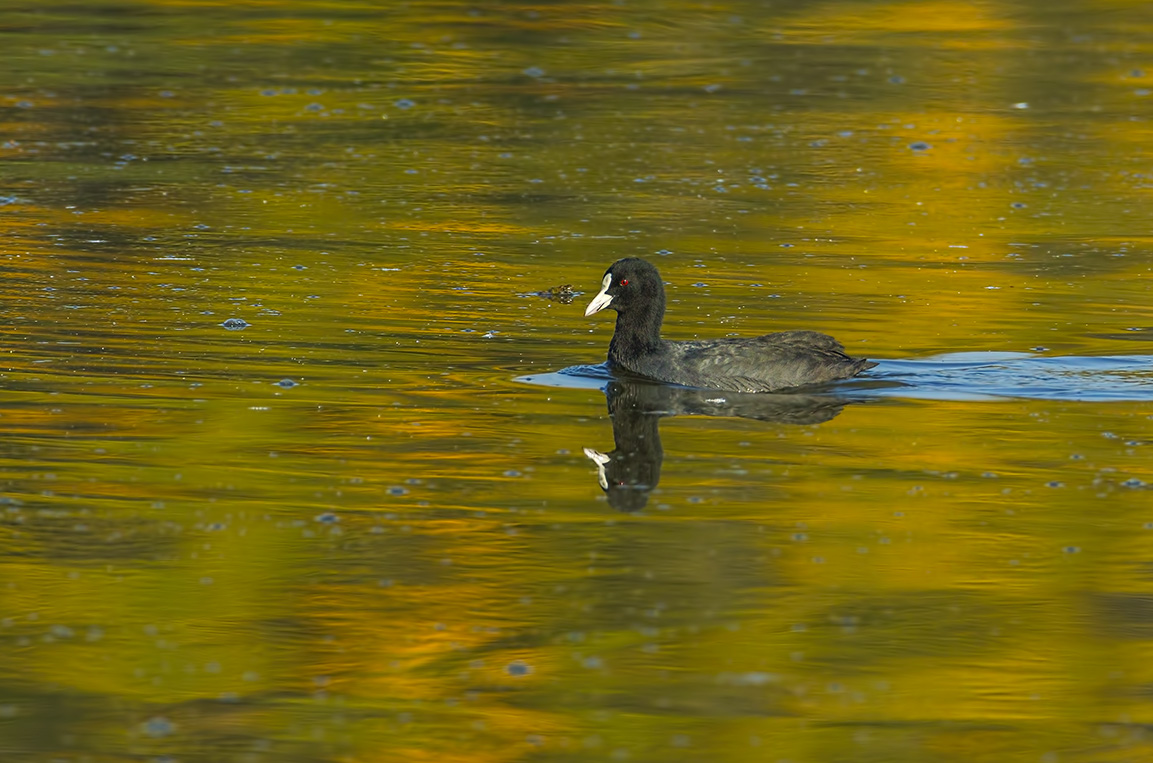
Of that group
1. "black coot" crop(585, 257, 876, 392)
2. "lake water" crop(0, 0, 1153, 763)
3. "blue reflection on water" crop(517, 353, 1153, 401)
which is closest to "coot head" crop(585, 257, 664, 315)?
"black coot" crop(585, 257, 876, 392)

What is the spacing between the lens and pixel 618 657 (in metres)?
7.20

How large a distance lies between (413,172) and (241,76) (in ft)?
17.4

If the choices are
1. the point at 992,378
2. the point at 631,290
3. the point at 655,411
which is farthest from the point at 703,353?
the point at 992,378

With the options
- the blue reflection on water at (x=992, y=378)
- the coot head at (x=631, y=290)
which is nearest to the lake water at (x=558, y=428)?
the blue reflection on water at (x=992, y=378)

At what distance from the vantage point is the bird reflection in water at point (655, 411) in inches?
386

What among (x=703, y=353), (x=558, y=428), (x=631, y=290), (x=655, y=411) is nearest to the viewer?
(x=558, y=428)

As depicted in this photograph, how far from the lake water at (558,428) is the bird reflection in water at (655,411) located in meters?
0.06

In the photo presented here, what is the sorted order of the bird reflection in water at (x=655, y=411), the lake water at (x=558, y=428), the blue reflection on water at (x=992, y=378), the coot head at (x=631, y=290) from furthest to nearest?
the coot head at (x=631, y=290) < the blue reflection on water at (x=992, y=378) < the bird reflection in water at (x=655, y=411) < the lake water at (x=558, y=428)

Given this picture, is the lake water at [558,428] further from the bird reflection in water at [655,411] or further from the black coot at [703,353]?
the black coot at [703,353]

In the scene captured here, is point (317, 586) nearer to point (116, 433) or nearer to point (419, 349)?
point (116, 433)

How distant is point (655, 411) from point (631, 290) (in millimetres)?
1252

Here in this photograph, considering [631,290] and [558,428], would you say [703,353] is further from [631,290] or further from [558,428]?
[558,428]

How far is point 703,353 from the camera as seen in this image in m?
11.8

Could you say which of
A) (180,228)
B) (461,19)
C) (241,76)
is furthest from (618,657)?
(461,19)
